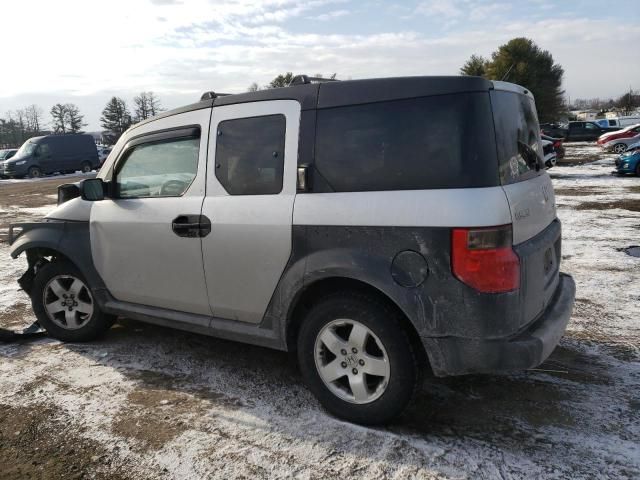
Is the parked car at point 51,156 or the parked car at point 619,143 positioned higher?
the parked car at point 51,156

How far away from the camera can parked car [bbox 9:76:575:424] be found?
8.99 feet

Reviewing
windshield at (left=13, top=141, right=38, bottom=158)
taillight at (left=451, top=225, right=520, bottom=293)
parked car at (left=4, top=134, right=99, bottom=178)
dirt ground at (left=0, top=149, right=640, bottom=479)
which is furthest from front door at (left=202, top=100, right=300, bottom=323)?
windshield at (left=13, top=141, right=38, bottom=158)

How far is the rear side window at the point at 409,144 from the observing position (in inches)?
107

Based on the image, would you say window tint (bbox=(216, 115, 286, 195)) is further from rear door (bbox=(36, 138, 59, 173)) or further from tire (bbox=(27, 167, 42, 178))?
tire (bbox=(27, 167, 42, 178))

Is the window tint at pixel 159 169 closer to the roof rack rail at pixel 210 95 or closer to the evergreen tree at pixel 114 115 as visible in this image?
the roof rack rail at pixel 210 95

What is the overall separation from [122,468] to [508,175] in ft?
8.61

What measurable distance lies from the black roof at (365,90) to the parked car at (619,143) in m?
29.2

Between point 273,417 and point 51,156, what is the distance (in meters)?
30.2

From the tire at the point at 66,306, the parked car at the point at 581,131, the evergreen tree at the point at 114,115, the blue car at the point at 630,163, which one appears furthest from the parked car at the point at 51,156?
the evergreen tree at the point at 114,115

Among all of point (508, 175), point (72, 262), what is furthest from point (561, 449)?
point (72, 262)

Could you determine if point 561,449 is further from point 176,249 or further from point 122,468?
point 176,249

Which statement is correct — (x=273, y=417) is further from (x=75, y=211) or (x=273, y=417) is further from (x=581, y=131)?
(x=581, y=131)

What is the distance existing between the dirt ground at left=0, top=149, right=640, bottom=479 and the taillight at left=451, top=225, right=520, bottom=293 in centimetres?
96

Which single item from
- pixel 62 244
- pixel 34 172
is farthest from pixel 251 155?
pixel 34 172
